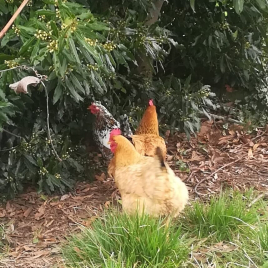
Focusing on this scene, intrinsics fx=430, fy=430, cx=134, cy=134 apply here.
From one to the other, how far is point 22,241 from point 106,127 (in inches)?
51.3

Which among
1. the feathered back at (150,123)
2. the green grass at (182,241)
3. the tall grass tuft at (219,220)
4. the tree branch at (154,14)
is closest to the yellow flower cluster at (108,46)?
the feathered back at (150,123)

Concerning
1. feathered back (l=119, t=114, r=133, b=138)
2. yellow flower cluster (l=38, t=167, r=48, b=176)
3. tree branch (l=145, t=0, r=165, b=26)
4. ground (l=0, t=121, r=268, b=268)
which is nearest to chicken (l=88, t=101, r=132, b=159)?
feathered back (l=119, t=114, r=133, b=138)

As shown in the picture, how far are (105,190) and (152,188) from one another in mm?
1369

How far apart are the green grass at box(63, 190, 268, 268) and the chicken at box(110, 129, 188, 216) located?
0.35 ft

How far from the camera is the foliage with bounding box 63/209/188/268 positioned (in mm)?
2666

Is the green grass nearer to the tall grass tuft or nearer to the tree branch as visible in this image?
the tall grass tuft

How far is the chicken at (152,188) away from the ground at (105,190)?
0.59m

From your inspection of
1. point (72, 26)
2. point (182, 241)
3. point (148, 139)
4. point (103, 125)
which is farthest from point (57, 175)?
point (72, 26)

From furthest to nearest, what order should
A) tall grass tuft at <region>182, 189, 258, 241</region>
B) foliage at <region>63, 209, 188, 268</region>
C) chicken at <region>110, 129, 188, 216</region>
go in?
tall grass tuft at <region>182, 189, 258, 241</region> → chicken at <region>110, 129, 188, 216</region> → foliage at <region>63, 209, 188, 268</region>

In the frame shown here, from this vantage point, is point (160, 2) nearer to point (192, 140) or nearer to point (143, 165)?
point (192, 140)

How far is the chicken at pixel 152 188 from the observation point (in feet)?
9.32

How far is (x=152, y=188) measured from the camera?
2855 mm

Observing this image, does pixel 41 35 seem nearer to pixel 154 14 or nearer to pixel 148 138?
pixel 148 138

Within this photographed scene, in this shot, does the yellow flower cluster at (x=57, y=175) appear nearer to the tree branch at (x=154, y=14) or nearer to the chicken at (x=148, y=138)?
the chicken at (x=148, y=138)
